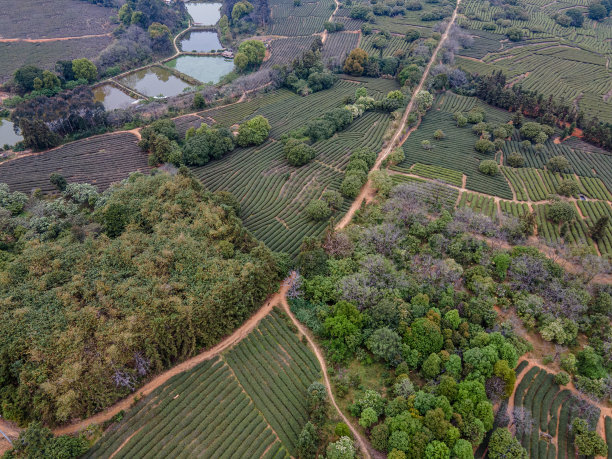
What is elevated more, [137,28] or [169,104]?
→ [137,28]

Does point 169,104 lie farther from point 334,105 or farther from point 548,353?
point 548,353

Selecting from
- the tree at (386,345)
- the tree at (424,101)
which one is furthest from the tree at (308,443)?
the tree at (424,101)

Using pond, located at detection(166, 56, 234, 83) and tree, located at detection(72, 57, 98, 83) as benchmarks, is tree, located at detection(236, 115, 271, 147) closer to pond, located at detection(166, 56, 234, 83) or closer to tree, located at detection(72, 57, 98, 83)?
pond, located at detection(166, 56, 234, 83)

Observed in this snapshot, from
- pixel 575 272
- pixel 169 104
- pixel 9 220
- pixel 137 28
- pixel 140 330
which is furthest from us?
pixel 137 28

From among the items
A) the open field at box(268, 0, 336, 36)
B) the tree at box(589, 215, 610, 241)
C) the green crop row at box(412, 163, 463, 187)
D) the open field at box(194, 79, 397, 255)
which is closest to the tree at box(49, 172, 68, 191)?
the open field at box(194, 79, 397, 255)

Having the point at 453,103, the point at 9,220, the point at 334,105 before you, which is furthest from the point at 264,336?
the point at 453,103

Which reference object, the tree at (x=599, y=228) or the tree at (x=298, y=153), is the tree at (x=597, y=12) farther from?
the tree at (x=298, y=153)

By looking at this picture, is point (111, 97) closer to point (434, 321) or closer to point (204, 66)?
point (204, 66)
